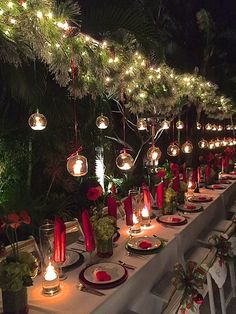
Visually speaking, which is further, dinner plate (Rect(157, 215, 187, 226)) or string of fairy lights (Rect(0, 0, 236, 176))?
dinner plate (Rect(157, 215, 187, 226))

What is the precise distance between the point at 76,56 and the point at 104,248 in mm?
1380

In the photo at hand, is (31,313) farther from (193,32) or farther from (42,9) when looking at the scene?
(193,32)

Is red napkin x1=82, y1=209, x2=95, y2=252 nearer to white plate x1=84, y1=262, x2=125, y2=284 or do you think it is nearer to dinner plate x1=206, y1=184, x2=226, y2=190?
white plate x1=84, y1=262, x2=125, y2=284

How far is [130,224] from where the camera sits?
265cm

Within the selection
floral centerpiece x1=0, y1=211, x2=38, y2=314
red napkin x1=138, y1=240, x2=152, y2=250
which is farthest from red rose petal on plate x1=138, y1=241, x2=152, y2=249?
floral centerpiece x1=0, y1=211, x2=38, y2=314

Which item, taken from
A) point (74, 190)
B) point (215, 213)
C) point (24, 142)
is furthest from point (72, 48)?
point (74, 190)

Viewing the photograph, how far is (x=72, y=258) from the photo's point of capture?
2.13 metres

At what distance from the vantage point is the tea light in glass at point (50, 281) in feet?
5.70

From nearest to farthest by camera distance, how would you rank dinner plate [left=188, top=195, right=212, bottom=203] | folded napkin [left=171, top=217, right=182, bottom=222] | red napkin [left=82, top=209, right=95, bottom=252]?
red napkin [left=82, top=209, right=95, bottom=252] → folded napkin [left=171, top=217, right=182, bottom=222] → dinner plate [left=188, top=195, right=212, bottom=203]

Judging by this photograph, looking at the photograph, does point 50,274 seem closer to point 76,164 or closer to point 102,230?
point 102,230

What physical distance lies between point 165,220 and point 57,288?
1428 mm

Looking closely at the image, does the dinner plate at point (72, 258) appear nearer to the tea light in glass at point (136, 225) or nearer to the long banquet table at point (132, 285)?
the long banquet table at point (132, 285)

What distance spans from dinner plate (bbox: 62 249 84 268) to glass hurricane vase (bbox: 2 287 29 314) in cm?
52

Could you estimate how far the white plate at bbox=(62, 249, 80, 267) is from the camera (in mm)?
2049
